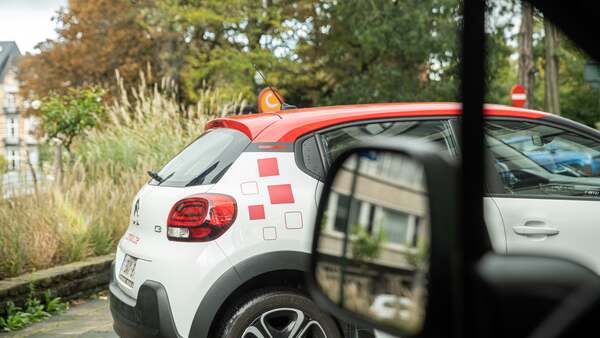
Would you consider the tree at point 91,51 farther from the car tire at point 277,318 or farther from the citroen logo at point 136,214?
the car tire at point 277,318

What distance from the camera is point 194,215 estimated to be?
4.10 m

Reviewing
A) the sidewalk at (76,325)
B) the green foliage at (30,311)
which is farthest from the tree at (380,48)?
the green foliage at (30,311)

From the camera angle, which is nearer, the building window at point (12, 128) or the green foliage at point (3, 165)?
the green foliage at point (3, 165)

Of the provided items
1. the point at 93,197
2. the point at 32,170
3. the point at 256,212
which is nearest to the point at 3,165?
the point at 32,170

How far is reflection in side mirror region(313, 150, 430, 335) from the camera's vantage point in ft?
4.17

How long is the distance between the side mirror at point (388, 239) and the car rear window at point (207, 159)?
2.64 metres

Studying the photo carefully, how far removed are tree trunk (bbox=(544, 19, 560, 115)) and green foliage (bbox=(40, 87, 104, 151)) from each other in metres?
12.9

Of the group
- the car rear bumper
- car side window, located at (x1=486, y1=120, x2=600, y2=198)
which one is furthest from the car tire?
car side window, located at (x1=486, y1=120, x2=600, y2=198)

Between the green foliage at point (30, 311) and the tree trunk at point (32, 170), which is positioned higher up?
the tree trunk at point (32, 170)

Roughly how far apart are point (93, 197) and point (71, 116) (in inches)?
245

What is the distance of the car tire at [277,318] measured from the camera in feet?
13.1

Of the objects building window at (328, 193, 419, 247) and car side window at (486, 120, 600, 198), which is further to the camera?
car side window at (486, 120, 600, 198)

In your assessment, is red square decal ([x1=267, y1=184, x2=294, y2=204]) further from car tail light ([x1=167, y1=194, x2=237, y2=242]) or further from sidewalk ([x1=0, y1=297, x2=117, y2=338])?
sidewalk ([x1=0, y1=297, x2=117, y2=338])

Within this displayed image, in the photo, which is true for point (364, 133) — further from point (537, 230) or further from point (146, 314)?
point (146, 314)
